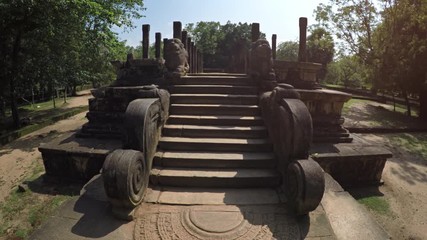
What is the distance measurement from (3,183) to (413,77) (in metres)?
15.9

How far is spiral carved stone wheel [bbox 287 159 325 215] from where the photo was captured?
3158mm

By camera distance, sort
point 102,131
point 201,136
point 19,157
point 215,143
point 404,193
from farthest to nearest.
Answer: point 19,157 < point 102,131 < point 404,193 < point 201,136 < point 215,143

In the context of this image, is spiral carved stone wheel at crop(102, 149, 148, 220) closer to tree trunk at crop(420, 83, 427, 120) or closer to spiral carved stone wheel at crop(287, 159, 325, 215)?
spiral carved stone wheel at crop(287, 159, 325, 215)

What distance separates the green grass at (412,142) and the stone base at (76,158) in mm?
8365

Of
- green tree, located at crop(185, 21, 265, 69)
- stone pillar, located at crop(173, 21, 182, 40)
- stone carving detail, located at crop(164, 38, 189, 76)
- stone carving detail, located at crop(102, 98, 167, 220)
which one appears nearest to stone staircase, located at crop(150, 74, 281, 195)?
stone carving detail, located at crop(102, 98, 167, 220)

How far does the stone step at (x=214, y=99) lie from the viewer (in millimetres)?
5902

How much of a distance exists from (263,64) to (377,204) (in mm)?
3510

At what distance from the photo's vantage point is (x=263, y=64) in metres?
6.20

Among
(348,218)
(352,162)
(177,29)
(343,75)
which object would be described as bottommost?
(348,218)

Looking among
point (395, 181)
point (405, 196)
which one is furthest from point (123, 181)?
point (395, 181)

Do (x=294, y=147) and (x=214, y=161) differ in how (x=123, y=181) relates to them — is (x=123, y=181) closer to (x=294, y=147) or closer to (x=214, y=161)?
(x=214, y=161)

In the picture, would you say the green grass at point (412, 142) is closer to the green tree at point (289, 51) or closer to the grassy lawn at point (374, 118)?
the grassy lawn at point (374, 118)

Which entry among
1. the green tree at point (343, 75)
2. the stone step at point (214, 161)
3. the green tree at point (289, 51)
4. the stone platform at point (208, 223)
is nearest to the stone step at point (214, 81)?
the stone step at point (214, 161)

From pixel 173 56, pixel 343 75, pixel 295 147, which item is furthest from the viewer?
pixel 343 75
